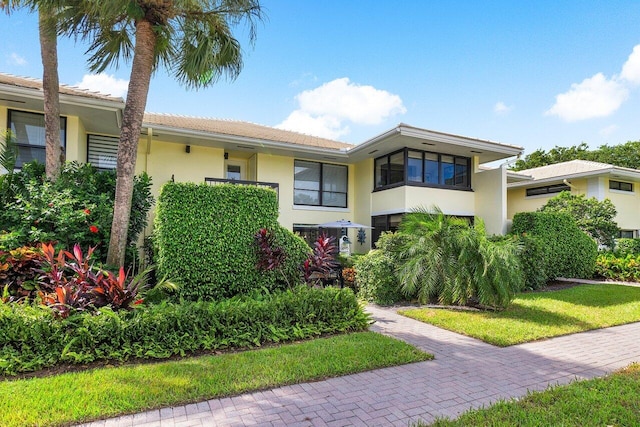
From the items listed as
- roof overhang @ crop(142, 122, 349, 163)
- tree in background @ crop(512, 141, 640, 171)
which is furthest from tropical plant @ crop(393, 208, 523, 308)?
tree in background @ crop(512, 141, 640, 171)

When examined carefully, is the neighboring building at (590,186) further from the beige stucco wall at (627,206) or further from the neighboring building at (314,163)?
the neighboring building at (314,163)

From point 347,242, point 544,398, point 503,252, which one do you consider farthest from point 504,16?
point 544,398

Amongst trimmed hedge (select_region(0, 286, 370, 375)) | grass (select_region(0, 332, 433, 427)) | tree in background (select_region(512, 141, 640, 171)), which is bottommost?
grass (select_region(0, 332, 433, 427))

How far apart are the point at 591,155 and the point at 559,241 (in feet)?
114

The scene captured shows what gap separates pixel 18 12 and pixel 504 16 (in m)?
12.9

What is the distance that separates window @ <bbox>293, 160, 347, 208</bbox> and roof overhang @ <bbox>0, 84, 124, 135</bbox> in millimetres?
6912

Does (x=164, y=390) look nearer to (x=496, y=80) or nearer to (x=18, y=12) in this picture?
(x=18, y=12)

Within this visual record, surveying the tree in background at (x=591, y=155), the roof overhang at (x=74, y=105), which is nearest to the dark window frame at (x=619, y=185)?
the tree in background at (x=591, y=155)

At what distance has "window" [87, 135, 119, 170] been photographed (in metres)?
11.9

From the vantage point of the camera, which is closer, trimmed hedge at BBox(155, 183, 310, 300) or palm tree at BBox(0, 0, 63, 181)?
trimmed hedge at BBox(155, 183, 310, 300)

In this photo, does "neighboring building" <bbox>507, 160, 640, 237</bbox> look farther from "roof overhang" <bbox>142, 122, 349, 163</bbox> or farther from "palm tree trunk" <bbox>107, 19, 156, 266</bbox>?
"palm tree trunk" <bbox>107, 19, 156, 266</bbox>

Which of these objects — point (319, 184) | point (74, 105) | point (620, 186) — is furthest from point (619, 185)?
point (74, 105)

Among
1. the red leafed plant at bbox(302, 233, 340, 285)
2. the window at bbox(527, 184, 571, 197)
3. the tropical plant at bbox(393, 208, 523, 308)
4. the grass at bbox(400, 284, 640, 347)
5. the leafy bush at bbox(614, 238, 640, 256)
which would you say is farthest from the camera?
the window at bbox(527, 184, 571, 197)

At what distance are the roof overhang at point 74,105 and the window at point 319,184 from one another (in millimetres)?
6912
